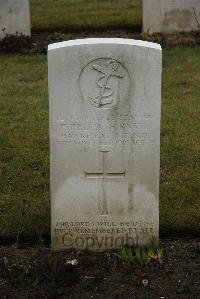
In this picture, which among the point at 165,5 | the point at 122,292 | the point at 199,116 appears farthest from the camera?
the point at 165,5

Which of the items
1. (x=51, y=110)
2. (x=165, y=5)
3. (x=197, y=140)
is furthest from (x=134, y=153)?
(x=165, y=5)

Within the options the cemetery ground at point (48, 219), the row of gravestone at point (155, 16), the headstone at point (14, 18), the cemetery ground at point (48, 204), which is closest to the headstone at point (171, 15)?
the row of gravestone at point (155, 16)

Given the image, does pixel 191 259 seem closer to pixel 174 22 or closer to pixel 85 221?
pixel 85 221

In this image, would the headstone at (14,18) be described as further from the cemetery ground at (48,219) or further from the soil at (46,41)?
the cemetery ground at (48,219)

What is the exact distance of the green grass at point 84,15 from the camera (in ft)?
41.1

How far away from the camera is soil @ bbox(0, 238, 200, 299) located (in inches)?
178

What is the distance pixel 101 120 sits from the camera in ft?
15.4

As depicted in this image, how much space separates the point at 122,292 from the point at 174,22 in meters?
7.84

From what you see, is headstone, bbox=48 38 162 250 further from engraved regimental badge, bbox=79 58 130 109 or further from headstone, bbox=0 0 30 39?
headstone, bbox=0 0 30 39

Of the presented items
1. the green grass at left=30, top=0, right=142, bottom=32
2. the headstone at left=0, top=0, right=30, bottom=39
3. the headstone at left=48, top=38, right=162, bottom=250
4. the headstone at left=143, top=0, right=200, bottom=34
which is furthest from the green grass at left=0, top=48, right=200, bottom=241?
the green grass at left=30, top=0, right=142, bottom=32

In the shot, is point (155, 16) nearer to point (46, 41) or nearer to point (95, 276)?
point (46, 41)

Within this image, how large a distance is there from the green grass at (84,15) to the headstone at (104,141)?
7.94 m

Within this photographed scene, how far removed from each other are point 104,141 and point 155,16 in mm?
7269

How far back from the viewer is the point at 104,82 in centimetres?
463
